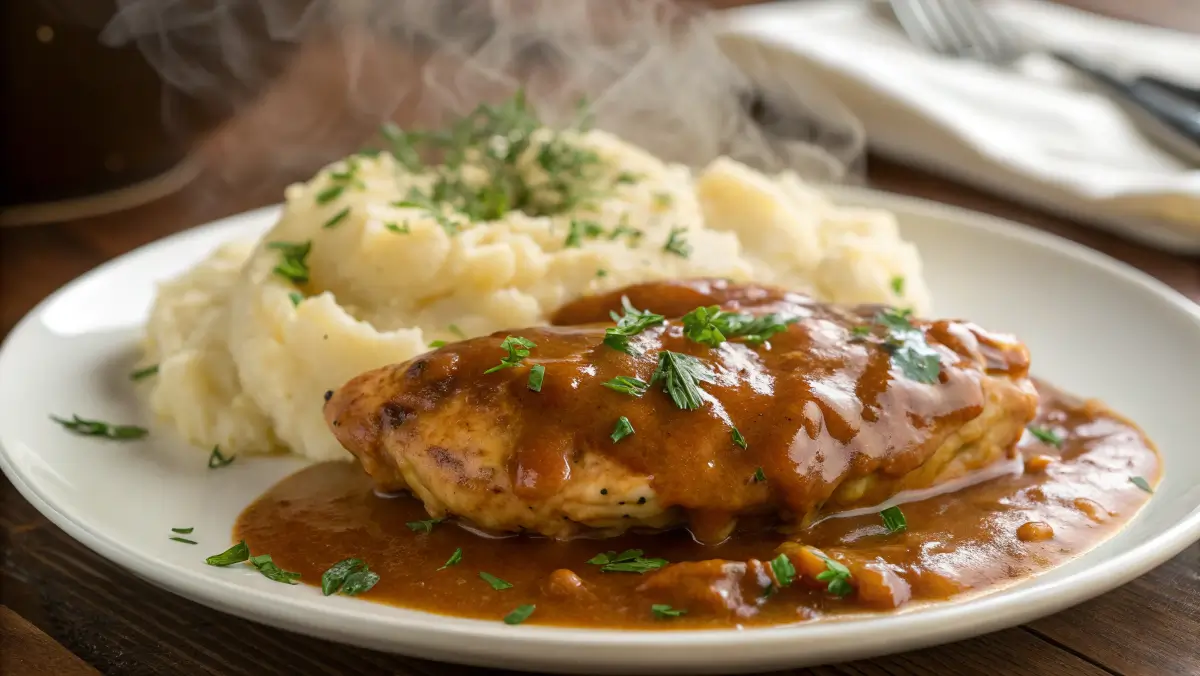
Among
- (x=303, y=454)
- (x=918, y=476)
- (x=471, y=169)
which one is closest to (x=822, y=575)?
(x=918, y=476)

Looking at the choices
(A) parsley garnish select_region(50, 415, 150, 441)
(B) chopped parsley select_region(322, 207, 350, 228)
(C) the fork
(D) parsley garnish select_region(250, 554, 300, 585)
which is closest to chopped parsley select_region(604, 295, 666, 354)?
(D) parsley garnish select_region(250, 554, 300, 585)

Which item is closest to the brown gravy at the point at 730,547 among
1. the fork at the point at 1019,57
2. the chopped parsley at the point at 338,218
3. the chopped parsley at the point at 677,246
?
the chopped parsley at the point at 338,218

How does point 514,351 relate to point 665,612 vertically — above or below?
above

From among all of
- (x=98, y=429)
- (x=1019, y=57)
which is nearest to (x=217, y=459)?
(x=98, y=429)

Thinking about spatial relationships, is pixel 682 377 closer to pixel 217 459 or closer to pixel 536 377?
pixel 536 377

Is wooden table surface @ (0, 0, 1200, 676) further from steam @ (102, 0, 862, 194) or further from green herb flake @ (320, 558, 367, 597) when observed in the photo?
steam @ (102, 0, 862, 194)

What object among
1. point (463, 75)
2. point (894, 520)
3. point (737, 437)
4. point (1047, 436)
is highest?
point (737, 437)

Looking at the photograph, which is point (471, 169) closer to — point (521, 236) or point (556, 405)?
point (521, 236)
